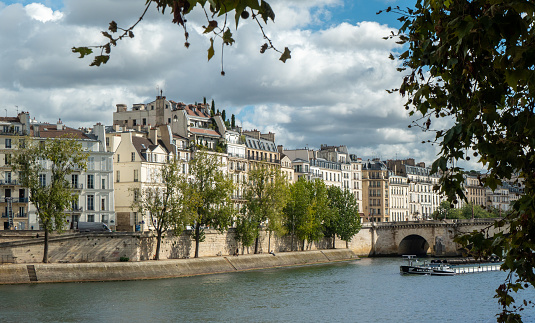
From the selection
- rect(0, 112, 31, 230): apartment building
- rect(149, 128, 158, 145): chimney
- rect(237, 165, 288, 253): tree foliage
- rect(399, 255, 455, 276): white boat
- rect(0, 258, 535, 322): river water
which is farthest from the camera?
rect(149, 128, 158, 145): chimney

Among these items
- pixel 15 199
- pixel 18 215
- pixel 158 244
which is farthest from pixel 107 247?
pixel 15 199

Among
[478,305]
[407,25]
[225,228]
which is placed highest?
[407,25]

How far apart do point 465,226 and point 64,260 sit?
58.6 metres

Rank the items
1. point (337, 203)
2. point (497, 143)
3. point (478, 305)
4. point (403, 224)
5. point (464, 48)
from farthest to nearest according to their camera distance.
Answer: point (403, 224)
point (337, 203)
point (478, 305)
point (497, 143)
point (464, 48)

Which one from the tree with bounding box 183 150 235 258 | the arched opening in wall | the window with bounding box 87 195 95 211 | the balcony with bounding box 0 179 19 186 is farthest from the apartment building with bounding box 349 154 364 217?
the balcony with bounding box 0 179 19 186

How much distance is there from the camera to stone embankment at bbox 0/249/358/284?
5222 centimetres

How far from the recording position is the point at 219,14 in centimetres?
517

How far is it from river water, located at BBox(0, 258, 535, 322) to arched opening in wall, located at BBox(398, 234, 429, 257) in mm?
41541

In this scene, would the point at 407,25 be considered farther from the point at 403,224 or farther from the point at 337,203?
the point at 403,224

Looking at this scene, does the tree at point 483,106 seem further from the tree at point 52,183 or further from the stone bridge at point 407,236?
the stone bridge at point 407,236

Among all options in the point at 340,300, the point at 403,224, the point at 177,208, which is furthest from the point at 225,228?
the point at 403,224

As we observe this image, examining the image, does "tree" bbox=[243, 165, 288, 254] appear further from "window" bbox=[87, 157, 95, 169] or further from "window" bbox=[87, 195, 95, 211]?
"window" bbox=[87, 157, 95, 169]

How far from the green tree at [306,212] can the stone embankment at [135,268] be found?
4.95 meters

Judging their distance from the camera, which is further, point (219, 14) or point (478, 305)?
point (478, 305)
